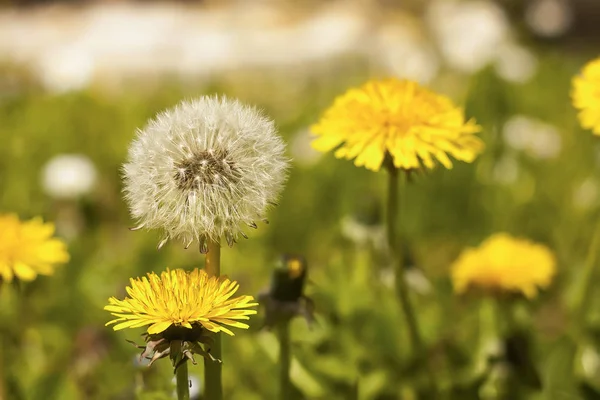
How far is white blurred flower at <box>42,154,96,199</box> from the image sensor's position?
7.12ft

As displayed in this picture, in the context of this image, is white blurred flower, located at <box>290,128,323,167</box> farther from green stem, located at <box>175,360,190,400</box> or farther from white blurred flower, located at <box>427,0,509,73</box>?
green stem, located at <box>175,360,190,400</box>

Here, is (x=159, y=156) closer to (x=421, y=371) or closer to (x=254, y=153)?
(x=254, y=153)

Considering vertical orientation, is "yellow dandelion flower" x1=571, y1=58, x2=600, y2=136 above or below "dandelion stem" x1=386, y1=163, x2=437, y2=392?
above

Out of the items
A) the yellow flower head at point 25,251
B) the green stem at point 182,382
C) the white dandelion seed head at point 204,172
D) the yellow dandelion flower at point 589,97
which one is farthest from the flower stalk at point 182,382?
the yellow dandelion flower at point 589,97

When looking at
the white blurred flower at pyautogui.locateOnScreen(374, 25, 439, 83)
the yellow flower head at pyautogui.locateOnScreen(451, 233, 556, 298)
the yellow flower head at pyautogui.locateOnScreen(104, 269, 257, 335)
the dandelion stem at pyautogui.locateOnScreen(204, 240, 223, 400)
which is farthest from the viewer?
the white blurred flower at pyautogui.locateOnScreen(374, 25, 439, 83)

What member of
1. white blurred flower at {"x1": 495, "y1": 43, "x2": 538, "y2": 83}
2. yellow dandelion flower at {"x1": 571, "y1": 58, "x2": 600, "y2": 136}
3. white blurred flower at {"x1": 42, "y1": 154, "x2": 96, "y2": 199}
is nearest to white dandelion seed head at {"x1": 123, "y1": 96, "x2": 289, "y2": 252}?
yellow dandelion flower at {"x1": 571, "y1": 58, "x2": 600, "y2": 136}

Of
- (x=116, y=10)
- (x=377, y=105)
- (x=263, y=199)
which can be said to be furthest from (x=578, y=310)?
(x=116, y=10)

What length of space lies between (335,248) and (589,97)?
3.66 feet

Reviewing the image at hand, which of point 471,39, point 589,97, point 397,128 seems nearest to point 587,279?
point 589,97

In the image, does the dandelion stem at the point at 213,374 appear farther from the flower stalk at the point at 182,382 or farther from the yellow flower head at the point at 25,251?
the yellow flower head at the point at 25,251

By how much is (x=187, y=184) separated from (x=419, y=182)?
1.55 meters

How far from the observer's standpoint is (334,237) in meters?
2.05

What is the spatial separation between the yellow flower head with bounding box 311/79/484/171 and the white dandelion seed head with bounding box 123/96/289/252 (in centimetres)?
15

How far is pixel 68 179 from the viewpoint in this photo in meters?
2.18
